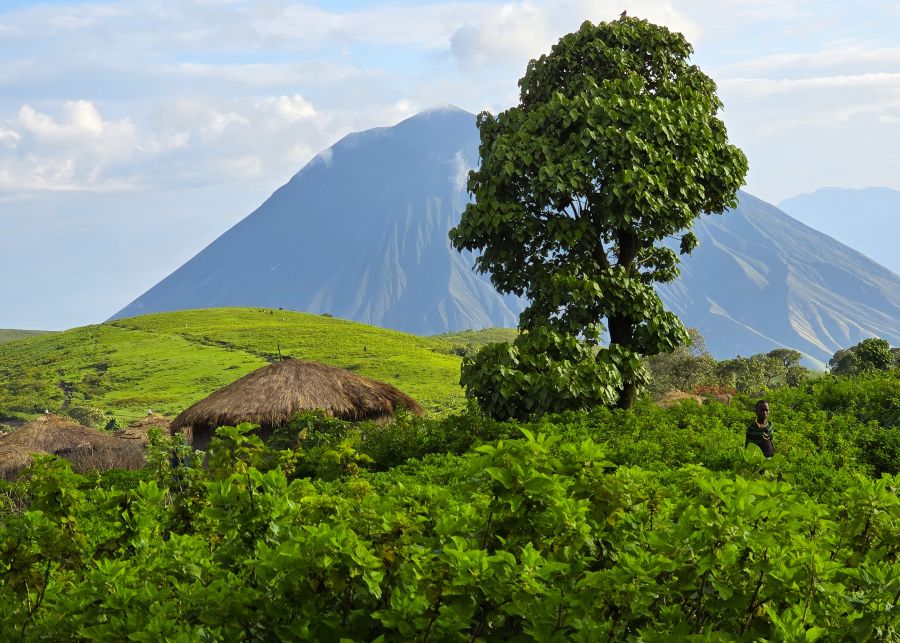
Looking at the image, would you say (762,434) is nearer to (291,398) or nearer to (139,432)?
(291,398)

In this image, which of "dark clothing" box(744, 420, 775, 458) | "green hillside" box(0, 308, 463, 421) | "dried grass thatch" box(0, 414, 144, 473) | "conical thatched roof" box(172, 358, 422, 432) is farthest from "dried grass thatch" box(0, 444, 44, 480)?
"green hillside" box(0, 308, 463, 421)

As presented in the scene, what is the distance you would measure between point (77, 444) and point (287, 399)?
478 inches

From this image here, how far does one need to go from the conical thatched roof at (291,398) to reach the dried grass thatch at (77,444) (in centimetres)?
697

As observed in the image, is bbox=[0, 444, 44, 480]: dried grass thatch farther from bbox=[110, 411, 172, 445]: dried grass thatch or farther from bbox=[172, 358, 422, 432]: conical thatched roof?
bbox=[172, 358, 422, 432]: conical thatched roof

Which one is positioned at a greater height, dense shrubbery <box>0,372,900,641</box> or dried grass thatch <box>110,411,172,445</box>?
dried grass thatch <box>110,411,172,445</box>

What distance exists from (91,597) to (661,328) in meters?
11.1

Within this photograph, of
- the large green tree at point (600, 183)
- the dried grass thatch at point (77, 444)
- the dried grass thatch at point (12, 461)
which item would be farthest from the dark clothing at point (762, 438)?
the dried grass thatch at point (77, 444)

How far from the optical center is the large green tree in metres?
12.8

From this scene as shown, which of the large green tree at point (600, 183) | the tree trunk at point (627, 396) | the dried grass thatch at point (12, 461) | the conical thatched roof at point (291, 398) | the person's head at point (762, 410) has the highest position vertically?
the large green tree at point (600, 183)

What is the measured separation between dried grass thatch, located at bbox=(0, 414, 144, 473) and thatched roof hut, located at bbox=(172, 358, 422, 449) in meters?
6.98

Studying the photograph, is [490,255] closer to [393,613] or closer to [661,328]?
[661,328]

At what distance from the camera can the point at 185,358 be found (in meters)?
76.9

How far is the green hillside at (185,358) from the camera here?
206 ft

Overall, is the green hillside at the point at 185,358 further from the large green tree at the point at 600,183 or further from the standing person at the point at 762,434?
the standing person at the point at 762,434
